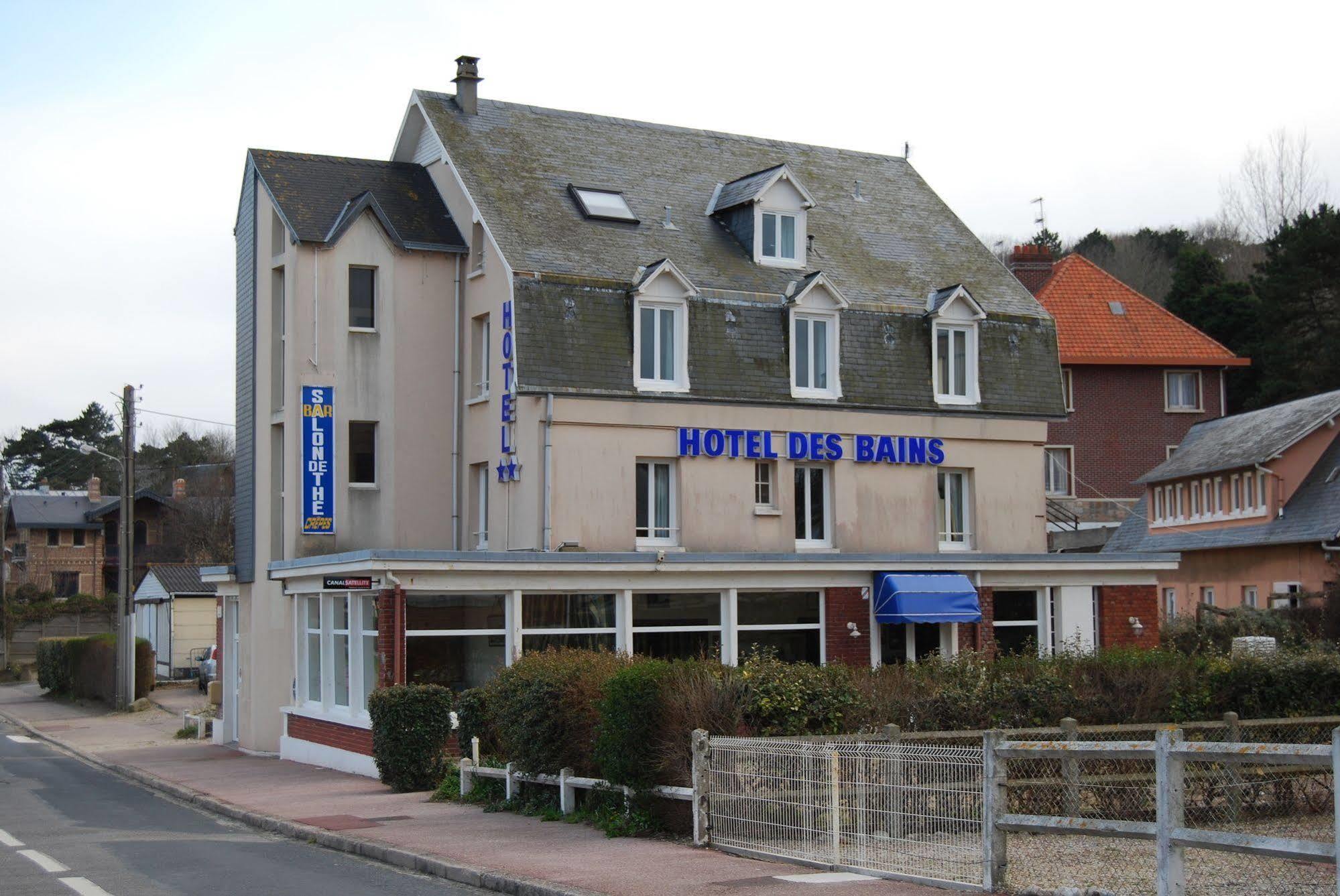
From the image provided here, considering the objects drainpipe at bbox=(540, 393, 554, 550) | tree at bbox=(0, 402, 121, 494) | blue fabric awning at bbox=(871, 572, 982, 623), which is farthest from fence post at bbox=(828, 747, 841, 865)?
tree at bbox=(0, 402, 121, 494)

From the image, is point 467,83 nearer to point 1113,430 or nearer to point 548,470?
A: point 548,470

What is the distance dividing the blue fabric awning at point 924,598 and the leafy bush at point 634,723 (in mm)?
13072

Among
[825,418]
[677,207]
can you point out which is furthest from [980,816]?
[677,207]

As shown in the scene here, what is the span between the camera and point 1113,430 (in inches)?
2197

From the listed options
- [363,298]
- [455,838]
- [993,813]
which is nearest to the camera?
[993,813]

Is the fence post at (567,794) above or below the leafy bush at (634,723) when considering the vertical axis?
below

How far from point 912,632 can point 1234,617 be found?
1068 cm

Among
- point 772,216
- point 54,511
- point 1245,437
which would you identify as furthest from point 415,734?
point 54,511

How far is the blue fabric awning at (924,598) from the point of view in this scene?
2773 cm

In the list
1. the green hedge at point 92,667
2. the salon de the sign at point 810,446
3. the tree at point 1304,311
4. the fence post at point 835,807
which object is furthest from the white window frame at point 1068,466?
the fence post at point 835,807

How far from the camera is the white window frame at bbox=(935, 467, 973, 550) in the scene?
105 ft

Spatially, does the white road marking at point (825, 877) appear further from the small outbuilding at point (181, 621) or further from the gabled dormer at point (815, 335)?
the small outbuilding at point (181, 621)

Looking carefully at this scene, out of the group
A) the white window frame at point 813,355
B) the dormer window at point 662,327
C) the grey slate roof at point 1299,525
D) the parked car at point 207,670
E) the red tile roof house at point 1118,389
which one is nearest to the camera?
the dormer window at point 662,327

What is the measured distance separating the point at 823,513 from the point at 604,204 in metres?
7.74
